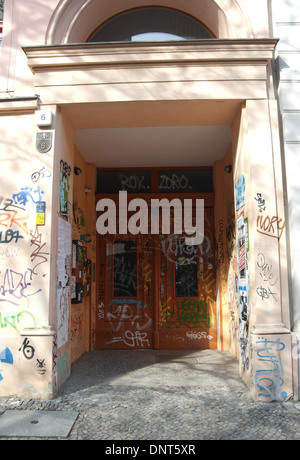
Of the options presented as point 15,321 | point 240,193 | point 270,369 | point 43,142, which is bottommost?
point 270,369

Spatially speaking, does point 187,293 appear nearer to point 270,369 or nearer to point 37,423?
point 270,369

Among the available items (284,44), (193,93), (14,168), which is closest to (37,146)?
(14,168)

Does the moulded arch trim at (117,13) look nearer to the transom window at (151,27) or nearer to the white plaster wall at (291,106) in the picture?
the transom window at (151,27)

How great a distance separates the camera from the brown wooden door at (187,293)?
738 centimetres

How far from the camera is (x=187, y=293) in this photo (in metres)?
7.57

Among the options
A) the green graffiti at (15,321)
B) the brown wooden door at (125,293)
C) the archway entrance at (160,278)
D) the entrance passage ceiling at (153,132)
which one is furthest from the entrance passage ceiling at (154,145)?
the green graffiti at (15,321)

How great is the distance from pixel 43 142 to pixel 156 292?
3.82 meters

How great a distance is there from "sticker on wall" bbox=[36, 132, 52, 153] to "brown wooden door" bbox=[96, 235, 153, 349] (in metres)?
3.07

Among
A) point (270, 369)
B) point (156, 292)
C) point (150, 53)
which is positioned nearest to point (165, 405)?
point (270, 369)

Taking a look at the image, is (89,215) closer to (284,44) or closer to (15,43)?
(15,43)

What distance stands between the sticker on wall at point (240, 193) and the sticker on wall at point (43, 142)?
107 inches
